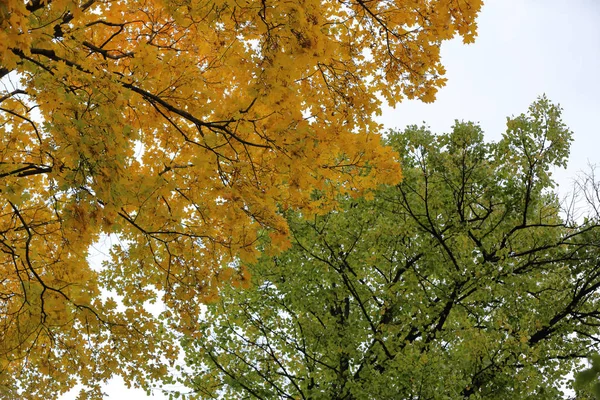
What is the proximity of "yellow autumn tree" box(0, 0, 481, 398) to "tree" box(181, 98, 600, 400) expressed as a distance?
3.56 m

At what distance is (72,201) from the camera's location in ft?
11.8

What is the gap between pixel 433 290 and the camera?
9.45 meters

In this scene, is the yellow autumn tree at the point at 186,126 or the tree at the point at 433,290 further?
the tree at the point at 433,290

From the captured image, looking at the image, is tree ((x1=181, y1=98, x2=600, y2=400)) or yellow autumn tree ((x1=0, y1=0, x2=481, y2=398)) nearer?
yellow autumn tree ((x1=0, y1=0, x2=481, y2=398))

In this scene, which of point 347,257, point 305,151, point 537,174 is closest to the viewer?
point 305,151

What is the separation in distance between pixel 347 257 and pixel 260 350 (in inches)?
97.4

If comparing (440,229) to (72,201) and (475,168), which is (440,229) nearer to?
(475,168)

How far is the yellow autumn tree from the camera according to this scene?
3.49 m

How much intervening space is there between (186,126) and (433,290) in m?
6.00

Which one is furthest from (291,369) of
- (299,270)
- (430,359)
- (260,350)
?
(430,359)

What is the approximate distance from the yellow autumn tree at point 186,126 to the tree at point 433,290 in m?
3.56

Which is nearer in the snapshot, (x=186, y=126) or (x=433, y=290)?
(x=186, y=126)

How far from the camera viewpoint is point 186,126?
546cm

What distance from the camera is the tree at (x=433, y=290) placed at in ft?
26.1
